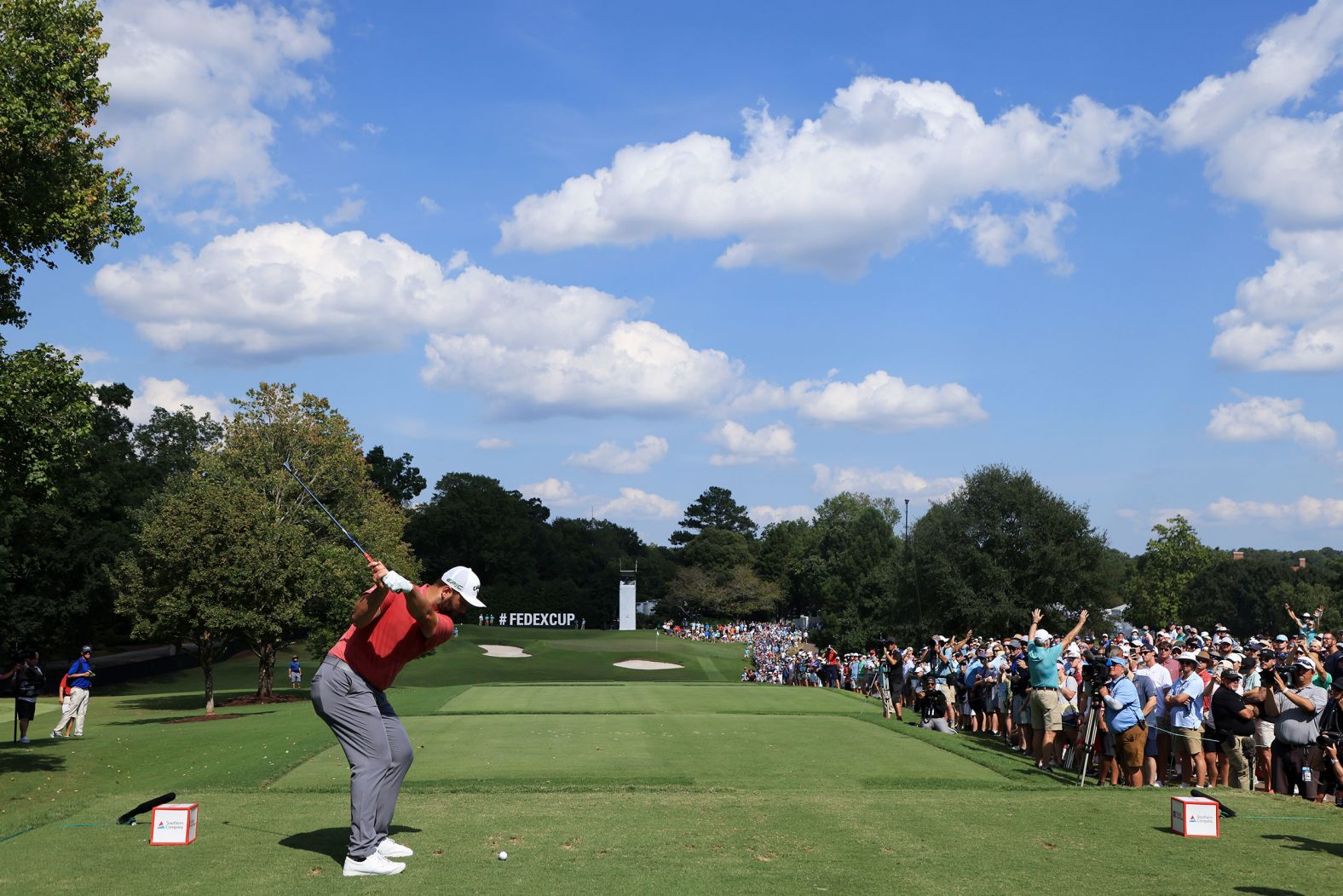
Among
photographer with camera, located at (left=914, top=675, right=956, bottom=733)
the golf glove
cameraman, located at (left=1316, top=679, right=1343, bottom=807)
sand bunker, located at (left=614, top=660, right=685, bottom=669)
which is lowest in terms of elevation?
sand bunker, located at (left=614, top=660, right=685, bottom=669)

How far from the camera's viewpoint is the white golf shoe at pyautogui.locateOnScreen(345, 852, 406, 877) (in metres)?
8.47

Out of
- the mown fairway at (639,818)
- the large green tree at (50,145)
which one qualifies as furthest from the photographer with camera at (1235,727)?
the large green tree at (50,145)

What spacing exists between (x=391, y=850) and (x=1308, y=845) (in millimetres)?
8425

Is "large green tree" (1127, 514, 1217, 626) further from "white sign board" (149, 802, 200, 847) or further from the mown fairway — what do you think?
"white sign board" (149, 802, 200, 847)

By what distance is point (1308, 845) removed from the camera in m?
10.6

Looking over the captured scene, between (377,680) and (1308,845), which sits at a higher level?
(377,680)

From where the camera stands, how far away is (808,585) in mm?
140625

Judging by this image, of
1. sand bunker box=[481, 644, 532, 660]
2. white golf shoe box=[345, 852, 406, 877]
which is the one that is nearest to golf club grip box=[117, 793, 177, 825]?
white golf shoe box=[345, 852, 406, 877]

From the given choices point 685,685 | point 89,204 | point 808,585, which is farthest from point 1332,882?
point 808,585

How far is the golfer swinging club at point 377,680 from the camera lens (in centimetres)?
879

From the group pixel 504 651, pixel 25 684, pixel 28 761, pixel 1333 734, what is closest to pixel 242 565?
pixel 25 684

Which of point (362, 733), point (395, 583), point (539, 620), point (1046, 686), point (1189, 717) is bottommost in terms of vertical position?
point (539, 620)

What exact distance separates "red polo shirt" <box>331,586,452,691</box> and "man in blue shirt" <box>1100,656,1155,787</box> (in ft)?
35.7

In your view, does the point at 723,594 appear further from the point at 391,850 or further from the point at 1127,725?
the point at 391,850
